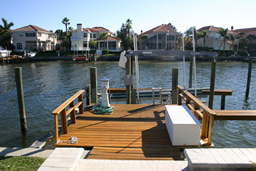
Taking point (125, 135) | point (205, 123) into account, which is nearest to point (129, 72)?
point (125, 135)

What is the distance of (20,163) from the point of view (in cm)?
494

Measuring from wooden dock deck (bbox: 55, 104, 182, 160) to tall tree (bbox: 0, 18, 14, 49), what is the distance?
66087 millimetres

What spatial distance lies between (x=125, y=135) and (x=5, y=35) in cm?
6861

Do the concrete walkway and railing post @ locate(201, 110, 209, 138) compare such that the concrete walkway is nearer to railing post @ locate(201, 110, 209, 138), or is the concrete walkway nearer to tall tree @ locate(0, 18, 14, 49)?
railing post @ locate(201, 110, 209, 138)

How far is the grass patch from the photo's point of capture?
4.76 m

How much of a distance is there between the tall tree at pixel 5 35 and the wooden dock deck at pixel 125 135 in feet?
217

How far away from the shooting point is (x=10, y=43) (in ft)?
211

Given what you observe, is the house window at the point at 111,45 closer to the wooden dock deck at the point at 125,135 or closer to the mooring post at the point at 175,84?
the mooring post at the point at 175,84

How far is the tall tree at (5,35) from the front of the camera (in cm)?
6212

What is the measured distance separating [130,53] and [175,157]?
14.9 feet

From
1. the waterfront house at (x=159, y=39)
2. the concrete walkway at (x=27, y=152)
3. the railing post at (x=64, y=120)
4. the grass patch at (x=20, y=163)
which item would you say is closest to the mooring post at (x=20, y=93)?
the concrete walkway at (x=27, y=152)

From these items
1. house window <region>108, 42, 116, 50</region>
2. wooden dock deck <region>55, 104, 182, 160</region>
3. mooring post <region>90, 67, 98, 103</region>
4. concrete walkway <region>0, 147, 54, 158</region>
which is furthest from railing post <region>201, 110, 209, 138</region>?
house window <region>108, 42, 116, 50</region>

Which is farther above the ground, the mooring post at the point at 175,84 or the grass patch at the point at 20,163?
the mooring post at the point at 175,84

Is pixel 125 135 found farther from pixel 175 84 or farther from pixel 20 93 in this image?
pixel 20 93
